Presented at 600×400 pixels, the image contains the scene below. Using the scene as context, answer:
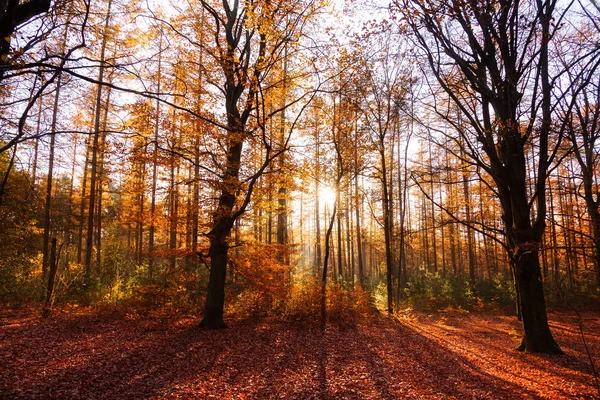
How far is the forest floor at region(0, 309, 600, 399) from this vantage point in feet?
16.3

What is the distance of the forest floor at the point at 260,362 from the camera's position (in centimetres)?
498

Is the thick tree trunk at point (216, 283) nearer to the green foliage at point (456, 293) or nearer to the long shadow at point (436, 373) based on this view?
the long shadow at point (436, 373)

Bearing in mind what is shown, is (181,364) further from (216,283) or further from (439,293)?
(439,293)

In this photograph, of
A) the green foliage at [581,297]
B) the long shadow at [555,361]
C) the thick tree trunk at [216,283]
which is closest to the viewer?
the long shadow at [555,361]

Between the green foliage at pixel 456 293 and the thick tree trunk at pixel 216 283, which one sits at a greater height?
the thick tree trunk at pixel 216 283

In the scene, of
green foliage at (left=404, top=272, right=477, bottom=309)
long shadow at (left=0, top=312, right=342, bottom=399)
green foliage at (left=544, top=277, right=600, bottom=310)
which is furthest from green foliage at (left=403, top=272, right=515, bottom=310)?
long shadow at (left=0, top=312, right=342, bottom=399)

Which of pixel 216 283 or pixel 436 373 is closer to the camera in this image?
pixel 436 373

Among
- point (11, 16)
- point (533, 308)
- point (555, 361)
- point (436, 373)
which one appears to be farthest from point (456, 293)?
point (11, 16)

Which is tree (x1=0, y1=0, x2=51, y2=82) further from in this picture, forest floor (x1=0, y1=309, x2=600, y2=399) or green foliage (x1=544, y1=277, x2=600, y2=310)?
green foliage (x1=544, y1=277, x2=600, y2=310)

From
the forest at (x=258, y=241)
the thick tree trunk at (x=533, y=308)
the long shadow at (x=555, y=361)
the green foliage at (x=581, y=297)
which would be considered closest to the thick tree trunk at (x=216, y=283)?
the forest at (x=258, y=241)

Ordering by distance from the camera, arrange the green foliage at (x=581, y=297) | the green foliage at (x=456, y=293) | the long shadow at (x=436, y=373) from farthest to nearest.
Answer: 1. the green foliage at (x=456, y=293)
2. the green foliage at (x=581, y=297)
3. the long shadow at (x=436, y=373)

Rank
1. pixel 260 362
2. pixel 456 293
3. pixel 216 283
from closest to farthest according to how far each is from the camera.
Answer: pixel 260 362 < pixel 216 283 < pixel 456 293

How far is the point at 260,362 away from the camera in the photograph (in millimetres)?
6492

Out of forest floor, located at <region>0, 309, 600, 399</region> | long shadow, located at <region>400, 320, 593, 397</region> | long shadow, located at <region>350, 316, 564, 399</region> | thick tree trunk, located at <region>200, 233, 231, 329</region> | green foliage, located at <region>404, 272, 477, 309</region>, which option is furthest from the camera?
green foliage, located at <region>404, 272, 477, 309</region>
